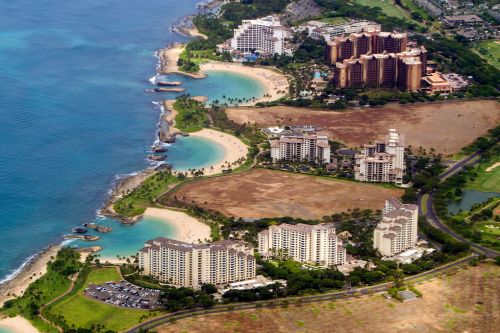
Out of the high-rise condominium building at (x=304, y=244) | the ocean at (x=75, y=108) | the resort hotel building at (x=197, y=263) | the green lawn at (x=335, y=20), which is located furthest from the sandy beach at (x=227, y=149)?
the green lawn at (x=335, y=20)

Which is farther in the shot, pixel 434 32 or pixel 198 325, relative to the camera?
pixel 434 32

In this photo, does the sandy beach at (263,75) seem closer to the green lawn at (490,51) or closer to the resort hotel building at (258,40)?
the resort hotel building at (258,40)

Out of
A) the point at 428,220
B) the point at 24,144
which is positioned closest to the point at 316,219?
the point at 428,220

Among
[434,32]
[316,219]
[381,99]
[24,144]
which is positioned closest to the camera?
[316,219]

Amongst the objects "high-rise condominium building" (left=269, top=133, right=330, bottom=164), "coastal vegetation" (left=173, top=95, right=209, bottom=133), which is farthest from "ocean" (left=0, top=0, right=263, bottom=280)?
"high-rise condominium building" (left=269, top=133, right=330, bottom=164)

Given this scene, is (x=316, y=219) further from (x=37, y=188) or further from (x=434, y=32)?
(x=434, y=32)

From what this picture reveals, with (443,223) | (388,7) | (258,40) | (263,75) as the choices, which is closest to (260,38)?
(258,40)

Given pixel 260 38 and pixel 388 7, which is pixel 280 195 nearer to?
pixel 260 38
